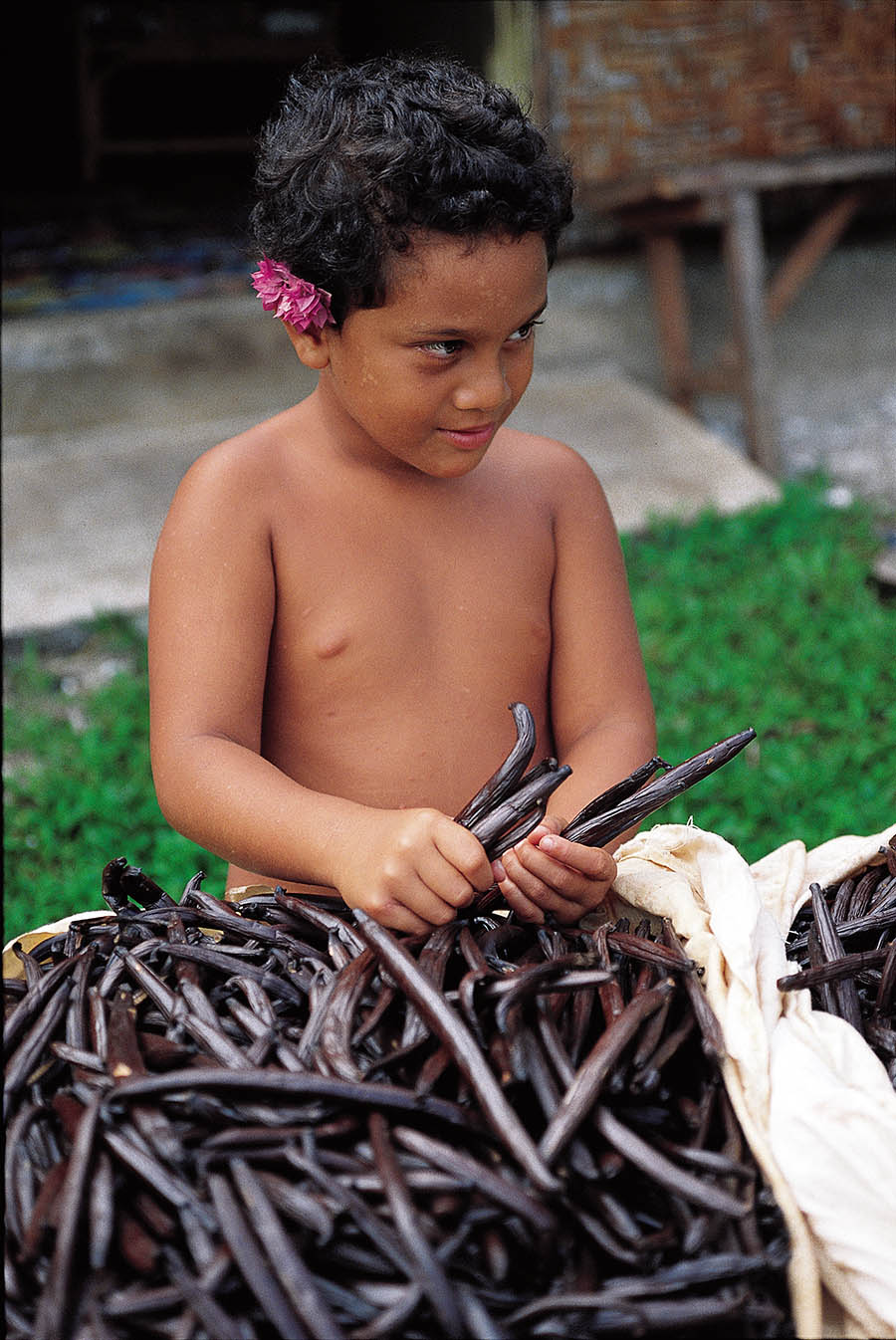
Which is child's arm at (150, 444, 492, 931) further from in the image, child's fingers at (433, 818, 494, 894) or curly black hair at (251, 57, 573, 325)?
curly black hair at (251, 57, 573, 325)

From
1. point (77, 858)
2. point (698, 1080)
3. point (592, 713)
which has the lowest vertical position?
point (77, 858)

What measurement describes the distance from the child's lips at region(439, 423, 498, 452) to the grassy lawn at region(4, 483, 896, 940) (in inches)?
58.0

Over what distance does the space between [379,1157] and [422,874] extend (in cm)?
37

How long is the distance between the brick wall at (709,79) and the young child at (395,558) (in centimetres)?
377

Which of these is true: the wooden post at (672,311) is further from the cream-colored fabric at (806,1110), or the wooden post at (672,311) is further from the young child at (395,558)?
the cream-colored fabric at (806,1110)

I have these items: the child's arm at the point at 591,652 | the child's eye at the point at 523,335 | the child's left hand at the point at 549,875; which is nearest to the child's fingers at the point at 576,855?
the child's left hand at the point at 549,875

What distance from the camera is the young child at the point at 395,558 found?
1.53 m

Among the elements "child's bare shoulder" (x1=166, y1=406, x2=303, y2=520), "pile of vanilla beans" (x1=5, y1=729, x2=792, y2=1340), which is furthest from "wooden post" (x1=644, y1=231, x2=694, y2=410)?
"pile of vanilla beans" (x1=5, y1=729, x2=792, y2=1340)

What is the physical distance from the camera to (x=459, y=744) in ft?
6.26

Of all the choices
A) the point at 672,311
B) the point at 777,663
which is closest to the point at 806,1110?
the point at 777,663

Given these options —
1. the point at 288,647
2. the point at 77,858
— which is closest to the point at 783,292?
the point at 77,858

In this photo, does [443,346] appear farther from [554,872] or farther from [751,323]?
[751,323]

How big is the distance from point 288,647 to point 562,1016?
0.91 meters

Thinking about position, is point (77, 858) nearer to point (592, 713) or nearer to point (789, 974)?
point (592, 713)
